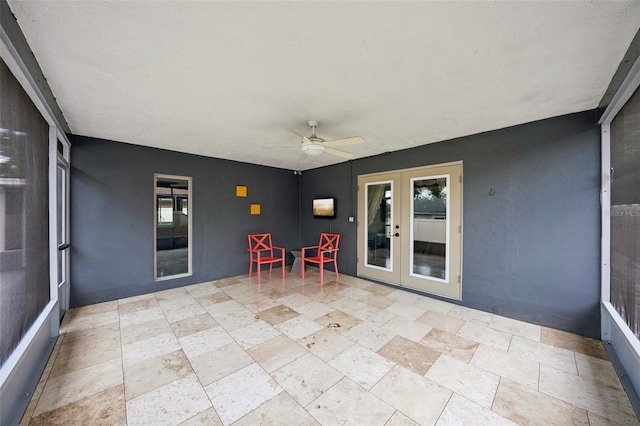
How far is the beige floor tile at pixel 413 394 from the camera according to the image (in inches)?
65.9

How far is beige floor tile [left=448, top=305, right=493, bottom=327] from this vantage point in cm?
306

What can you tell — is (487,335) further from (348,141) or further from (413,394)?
(348,141)

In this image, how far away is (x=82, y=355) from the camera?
232 cm

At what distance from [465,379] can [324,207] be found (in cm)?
406

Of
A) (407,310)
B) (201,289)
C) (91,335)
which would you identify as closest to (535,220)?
(407,310)

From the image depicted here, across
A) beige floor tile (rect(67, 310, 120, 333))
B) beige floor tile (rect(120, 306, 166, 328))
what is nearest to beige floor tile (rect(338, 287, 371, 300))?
beige floor tile (rect(120, 306, 166, 328))

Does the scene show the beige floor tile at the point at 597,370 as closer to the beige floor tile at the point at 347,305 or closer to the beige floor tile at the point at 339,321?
the beige floor tile at the point at 339,321

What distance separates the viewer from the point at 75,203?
11.6 ft

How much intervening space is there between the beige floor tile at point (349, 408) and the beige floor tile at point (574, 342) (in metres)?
2.17

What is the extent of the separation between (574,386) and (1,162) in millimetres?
4517

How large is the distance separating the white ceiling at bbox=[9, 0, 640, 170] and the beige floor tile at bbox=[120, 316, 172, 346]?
2501 millimetres

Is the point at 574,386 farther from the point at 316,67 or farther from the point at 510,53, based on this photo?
the point at 316,67

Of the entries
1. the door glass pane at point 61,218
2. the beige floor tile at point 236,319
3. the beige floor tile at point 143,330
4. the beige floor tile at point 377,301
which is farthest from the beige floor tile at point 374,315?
the door glass pane at point 61,218

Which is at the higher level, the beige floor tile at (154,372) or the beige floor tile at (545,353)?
the beige floor tile at (154,372)
